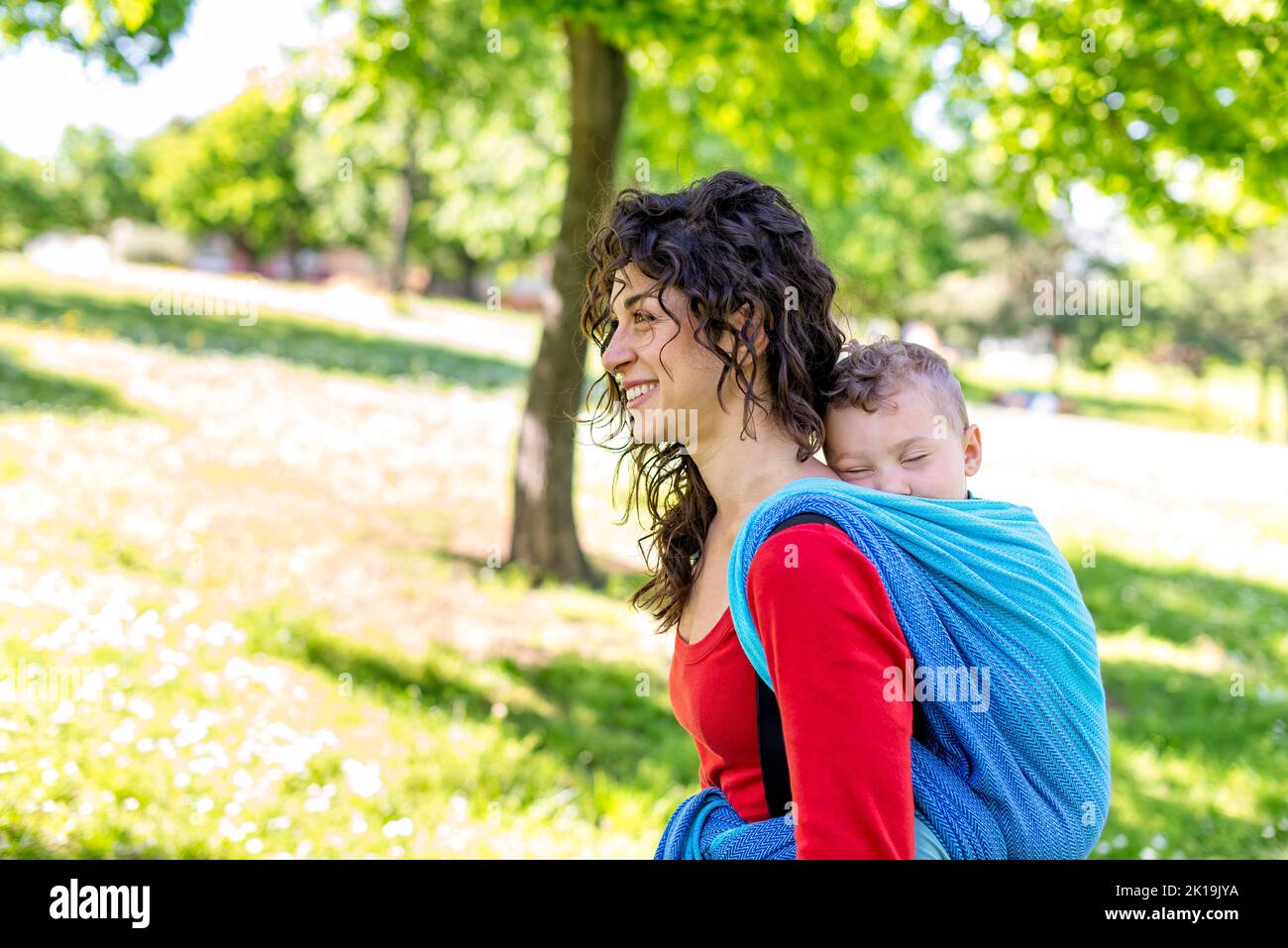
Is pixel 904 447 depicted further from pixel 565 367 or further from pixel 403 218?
pixel 403 218

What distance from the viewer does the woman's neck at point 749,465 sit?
6.42 feet

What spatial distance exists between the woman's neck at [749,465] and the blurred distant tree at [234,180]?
51.8 metres

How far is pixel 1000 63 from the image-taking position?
7.57m

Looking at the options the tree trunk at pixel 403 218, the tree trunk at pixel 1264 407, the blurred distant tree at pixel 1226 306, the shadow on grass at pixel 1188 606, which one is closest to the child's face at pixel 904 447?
the shadow on grass at pixel 1188 606

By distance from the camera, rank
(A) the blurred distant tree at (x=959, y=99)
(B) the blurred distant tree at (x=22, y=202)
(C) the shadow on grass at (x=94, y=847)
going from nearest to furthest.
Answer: (C) the shadow on grass at (x=94, y=847)
(A) the blurred distant tree at (x=959, y=99)
(B) the blurred distant tree at (x=22, y=202)

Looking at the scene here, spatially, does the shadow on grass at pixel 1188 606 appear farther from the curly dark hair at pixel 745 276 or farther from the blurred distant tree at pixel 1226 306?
the blurred distant tree at pixel 1226 306

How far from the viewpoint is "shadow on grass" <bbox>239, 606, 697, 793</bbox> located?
20.7 ft

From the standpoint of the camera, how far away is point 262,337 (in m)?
20.4

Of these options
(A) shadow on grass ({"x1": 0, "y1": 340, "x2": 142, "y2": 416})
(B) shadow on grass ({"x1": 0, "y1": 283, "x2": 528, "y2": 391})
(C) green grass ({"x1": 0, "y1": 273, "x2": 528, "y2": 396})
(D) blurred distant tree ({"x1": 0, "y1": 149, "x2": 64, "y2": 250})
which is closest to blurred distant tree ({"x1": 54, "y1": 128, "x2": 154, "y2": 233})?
(D) blurred distant tree ({"x1": 0, "y1": 149, "x2": 64, "y2": 250})

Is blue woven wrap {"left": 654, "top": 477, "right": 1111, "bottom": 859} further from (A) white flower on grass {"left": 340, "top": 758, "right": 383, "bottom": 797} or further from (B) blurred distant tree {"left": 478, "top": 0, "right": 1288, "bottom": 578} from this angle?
(B) blurred distant tree {"left": 478, "top": 0, "right": 1288, "bottom": 578}

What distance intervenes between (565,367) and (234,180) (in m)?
51.3
